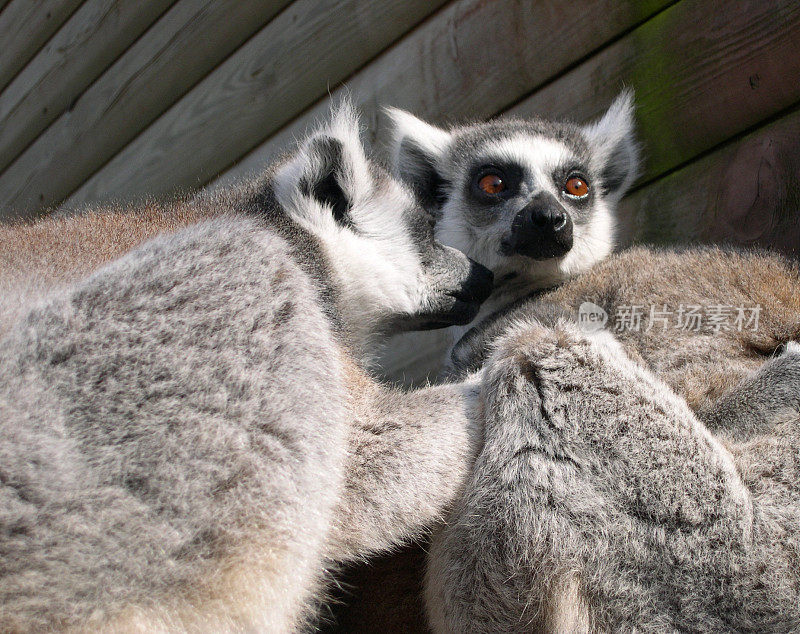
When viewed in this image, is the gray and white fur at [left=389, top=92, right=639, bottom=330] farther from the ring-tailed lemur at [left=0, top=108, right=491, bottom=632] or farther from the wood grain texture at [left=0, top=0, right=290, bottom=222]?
the wood grain texture at [left=0, top=0, right=290, bottom=222]

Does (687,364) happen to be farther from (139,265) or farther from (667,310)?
(139,265)

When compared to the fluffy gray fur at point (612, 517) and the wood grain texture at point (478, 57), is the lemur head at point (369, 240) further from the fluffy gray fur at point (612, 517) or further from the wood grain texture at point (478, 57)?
the wood grain texture at point (478, 57)

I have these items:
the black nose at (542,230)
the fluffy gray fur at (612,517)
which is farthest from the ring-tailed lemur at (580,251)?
the fluffy gray fur at (612,517)

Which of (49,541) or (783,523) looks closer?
(49,541)

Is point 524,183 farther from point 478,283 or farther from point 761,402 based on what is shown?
point 761,402

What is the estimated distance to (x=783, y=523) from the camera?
5.76ft

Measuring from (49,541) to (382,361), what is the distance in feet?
8.18

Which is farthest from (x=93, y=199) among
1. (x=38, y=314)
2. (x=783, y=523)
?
(x=783, y=523)

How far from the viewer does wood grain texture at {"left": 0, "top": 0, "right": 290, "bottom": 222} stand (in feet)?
14.3

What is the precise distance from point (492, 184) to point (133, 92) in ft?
7.85

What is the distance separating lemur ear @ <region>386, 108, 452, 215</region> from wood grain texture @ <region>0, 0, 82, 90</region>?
275cm

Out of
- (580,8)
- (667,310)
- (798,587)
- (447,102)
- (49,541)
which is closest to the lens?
(49,541)

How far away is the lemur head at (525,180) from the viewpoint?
3.23 meters

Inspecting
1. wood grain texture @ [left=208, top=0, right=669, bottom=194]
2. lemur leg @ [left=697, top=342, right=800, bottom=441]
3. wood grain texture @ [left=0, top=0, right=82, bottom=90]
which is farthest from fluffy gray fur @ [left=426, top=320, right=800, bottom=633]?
wood grain texture @ [left=0, top=0, right=82, bottom=90]
